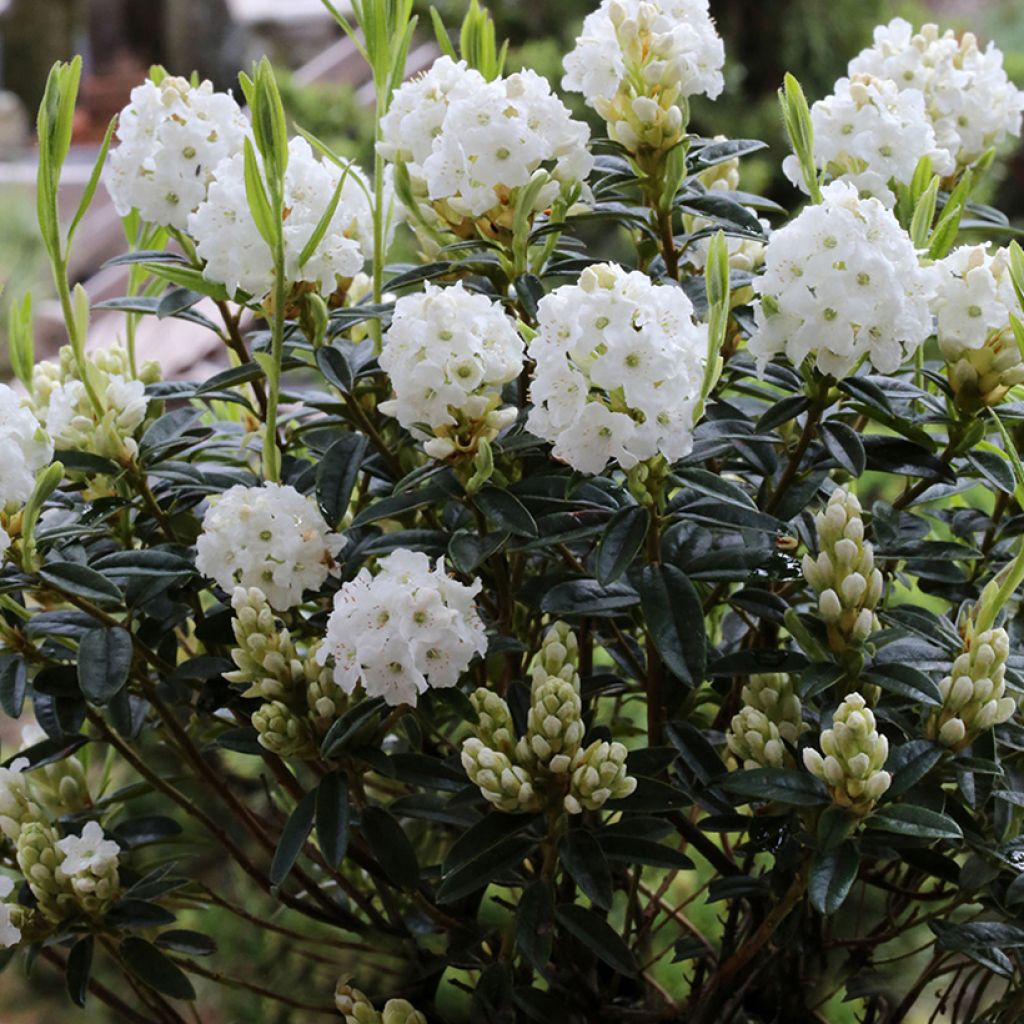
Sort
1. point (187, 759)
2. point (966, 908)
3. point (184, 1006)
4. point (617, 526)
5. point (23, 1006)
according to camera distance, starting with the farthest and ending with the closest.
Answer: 1. point (23, 1006)
2. point (184, 1006)
3. point (966, 908)
4. point (187, 759)
5. point (617, 526)

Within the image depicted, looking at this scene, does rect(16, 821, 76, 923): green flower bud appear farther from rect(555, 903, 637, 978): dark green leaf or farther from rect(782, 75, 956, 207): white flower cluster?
rect(782, 75, 956, 207): white flower cluster

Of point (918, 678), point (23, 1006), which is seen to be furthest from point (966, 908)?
point (23, 1006)

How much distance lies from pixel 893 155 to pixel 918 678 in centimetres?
38

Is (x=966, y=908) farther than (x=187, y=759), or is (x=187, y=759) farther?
(x=966, y=908)

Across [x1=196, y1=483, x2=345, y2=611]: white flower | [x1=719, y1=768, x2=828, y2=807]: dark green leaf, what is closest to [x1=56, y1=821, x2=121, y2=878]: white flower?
[x1=196, y1=483, x2=345, y2=611]: white flower

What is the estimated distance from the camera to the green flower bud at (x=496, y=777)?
0.78 m

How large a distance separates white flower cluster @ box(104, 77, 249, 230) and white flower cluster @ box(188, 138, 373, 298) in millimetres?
42

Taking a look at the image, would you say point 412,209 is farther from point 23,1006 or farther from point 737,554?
point 23,1006

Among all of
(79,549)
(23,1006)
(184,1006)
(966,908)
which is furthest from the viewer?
(23,1006)

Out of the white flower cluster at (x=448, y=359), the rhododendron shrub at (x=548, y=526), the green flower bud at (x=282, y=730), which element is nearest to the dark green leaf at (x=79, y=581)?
the rhododendron shrub at (x=548, y=526)

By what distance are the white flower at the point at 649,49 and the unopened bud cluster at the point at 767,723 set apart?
407 millimetres

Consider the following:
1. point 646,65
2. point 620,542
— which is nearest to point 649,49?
point 646,65

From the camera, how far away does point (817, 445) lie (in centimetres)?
88

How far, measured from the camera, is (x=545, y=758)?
79cm
